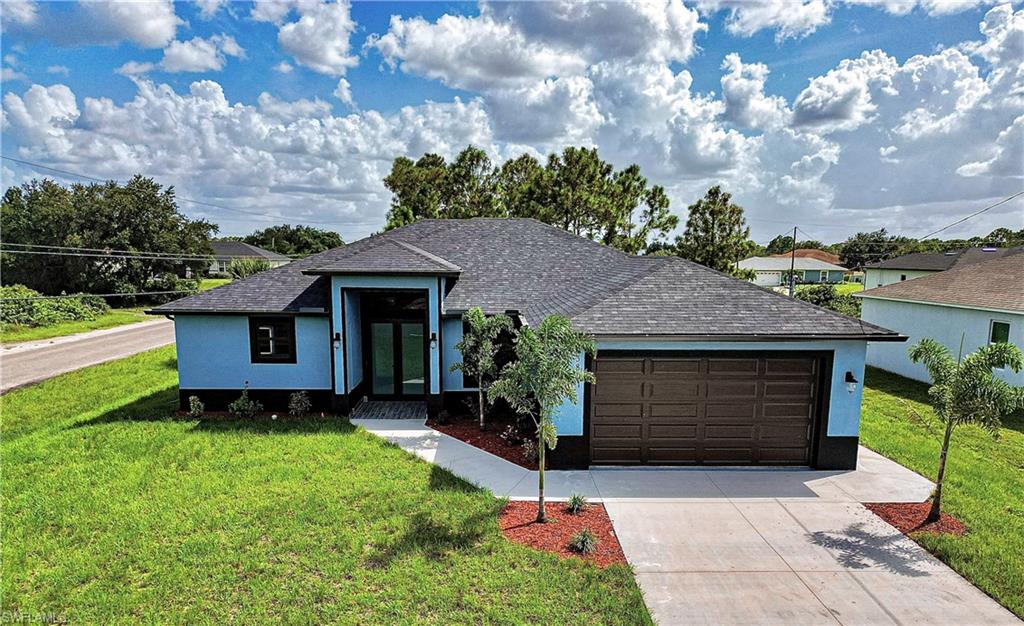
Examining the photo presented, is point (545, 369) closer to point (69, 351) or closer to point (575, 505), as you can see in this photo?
point (575, 505)

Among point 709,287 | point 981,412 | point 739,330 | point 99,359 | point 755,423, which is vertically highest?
point 709,287

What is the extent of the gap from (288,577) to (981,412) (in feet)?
30.7

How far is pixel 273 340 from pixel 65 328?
23605 mm

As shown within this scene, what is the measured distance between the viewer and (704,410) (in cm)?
903

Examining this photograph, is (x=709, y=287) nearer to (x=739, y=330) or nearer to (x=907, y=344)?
(x=739, y=330)

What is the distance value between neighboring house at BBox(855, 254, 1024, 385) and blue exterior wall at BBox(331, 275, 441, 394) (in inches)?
593

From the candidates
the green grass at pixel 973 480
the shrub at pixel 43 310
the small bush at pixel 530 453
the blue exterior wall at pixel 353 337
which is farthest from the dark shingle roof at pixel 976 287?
the shrub at pixel 43 310

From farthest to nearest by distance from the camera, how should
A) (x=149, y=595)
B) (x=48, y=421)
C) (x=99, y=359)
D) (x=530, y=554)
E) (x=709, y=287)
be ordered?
(x=99, y=359) < (x=48, y=421) < (x=709, y=287) < (x=530, y=554) < (x=149, y=595)

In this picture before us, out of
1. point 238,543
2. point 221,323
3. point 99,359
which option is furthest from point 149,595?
point 99,359

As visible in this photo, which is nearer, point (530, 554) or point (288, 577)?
point (288, 577)

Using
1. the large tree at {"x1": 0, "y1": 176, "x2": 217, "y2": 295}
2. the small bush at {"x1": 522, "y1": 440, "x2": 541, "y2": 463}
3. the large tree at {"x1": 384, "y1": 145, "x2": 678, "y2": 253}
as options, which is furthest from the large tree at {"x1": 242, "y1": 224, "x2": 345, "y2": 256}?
the small bush at {"x1": 522, "y1": 440, "x2": 541, "y2": 463}

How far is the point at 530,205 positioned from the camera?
27.3m

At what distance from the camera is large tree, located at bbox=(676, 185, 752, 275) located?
79.2ft

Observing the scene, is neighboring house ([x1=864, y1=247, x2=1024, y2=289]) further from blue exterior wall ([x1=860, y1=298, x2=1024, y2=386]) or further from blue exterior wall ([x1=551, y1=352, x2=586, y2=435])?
blue exterior wall ([x1=551, y1=352, x2=586, y2=435])
